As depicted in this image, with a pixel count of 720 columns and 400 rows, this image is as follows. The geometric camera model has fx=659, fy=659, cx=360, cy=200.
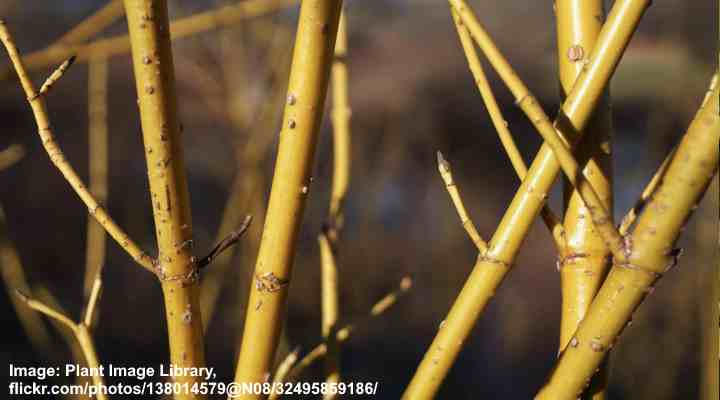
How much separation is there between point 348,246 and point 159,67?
2190 mm

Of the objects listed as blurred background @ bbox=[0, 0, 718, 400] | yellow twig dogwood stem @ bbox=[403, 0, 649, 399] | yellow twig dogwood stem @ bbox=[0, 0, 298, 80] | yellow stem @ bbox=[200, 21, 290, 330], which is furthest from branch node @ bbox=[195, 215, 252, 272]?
blurred background @ bbox=[0, 0, 718, 400]

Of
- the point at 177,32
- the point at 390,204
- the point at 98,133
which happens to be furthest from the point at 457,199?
the point at 390,204

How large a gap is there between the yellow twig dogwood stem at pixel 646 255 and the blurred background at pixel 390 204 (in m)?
1.52

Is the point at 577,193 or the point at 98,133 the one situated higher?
the point at 98,133

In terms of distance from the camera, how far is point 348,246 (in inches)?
96.3

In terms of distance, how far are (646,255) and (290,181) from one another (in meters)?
0.16

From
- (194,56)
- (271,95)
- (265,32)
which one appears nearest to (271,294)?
(271,95)

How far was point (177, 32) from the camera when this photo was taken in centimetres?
67

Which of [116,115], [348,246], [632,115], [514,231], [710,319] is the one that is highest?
[116,115]

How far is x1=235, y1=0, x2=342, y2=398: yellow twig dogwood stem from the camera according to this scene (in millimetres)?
291

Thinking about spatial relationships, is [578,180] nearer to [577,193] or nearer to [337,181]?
[577,193]

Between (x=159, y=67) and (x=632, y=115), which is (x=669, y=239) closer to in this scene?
(x=159, y=67)

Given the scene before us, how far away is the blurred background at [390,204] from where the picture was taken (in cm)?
209

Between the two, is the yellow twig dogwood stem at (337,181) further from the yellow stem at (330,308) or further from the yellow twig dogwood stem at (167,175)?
the yellow twig dogwood stem at (167,175)
